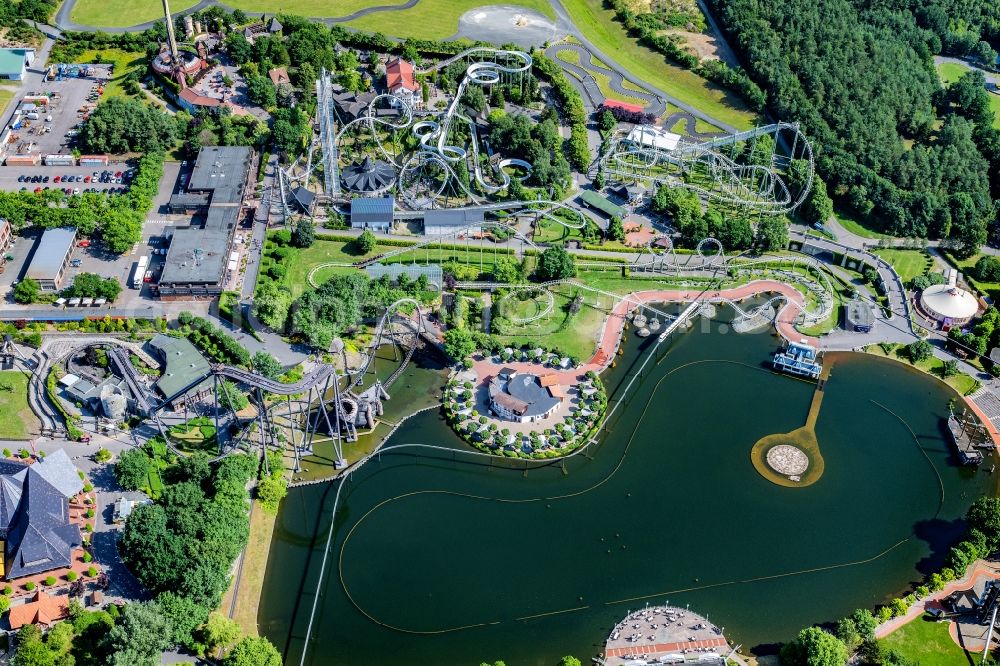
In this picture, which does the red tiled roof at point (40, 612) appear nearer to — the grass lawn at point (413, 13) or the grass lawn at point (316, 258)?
the grass lawn at point (316, 258)

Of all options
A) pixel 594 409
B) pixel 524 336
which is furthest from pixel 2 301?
pixel 594 409

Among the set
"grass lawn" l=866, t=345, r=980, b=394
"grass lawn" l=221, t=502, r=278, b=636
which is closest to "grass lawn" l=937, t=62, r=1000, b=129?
"grass lawn" l=866, t=345, r=980, b=394

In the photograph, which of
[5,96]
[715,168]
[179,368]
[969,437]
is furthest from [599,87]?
[5,96]

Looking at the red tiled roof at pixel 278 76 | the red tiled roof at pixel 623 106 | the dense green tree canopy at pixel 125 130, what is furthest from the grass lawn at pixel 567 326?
the red tiled roof at pixel 278 76

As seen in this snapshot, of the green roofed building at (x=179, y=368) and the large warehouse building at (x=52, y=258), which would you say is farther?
the large warehouse building at (x=52, y=258)

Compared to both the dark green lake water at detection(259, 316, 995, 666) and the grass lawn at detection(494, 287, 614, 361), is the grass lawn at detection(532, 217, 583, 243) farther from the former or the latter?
the dark green lake water at detection(259, 316, 995, 666)

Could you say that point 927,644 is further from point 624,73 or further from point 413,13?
point 413,13
